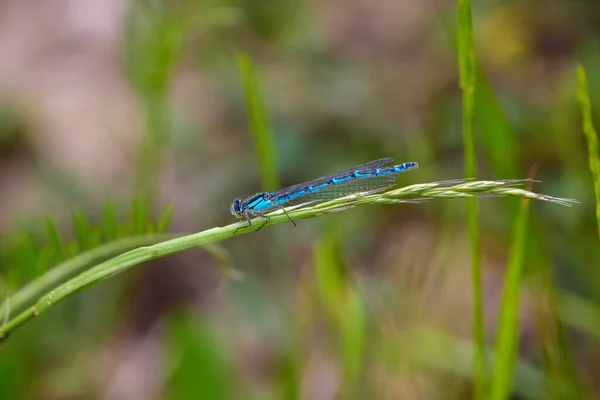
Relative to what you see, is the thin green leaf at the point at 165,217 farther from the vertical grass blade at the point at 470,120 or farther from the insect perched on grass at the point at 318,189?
the vertical grass blade at the point at 470,120

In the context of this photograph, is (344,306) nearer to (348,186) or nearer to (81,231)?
(348,186)

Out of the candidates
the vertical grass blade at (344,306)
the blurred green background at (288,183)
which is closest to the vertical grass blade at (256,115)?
the blurred green background at (288,183)

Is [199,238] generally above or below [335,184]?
below

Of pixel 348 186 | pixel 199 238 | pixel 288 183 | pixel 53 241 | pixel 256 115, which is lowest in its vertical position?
pixel 199 238

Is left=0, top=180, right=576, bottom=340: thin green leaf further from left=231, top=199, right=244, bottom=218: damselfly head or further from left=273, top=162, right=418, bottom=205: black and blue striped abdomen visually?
left=231, top=199, right=244, bottom=218: damselfly head

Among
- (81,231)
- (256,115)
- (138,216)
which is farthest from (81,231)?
(256,115)

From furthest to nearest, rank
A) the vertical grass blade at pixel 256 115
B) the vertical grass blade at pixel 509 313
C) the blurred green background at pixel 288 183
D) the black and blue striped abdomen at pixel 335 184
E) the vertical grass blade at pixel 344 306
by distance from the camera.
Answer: the blurred green background at pixel 288 183
the black and blue striped abdomen at pixel 335 184
the vertical grass blade at pixel 344 306
the vertical grass blade at pixel 256 115
the vertical grass blade at pixel 509 313
